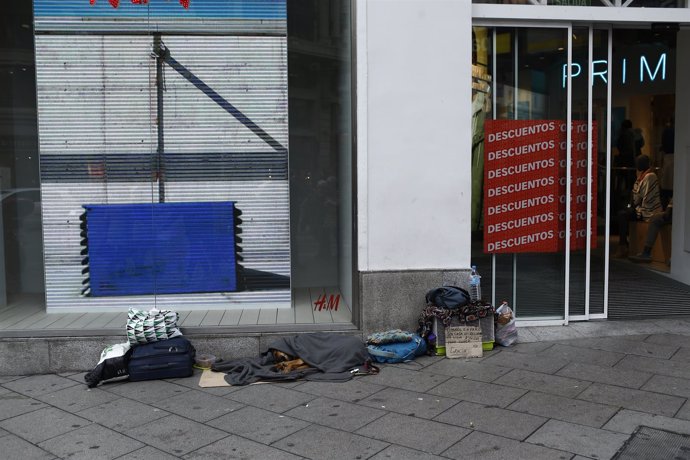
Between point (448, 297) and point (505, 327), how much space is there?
28.5 inches

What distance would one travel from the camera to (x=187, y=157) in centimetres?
698

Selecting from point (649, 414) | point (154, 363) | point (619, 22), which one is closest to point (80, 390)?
point (154, 363)

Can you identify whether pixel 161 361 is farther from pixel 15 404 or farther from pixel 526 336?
pixel 526 336

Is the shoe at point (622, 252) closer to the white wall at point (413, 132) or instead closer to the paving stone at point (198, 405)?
the white wall at point (413, 132)

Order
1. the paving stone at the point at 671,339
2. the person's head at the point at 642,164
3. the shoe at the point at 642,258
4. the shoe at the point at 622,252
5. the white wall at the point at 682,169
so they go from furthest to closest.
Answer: the shoe at the point at 622,252
the person's head at the point at 642,164
the shoe at the point at 642,258
the white wall at the point at 682,169
the paving stone at the point at 671,339

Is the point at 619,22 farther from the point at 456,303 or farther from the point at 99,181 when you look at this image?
the point at 99,181

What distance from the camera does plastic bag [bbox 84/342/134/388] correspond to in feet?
19.4

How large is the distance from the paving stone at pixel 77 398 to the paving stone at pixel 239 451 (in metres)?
1.44

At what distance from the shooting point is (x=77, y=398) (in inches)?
223

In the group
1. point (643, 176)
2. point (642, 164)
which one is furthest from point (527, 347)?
point (642, 164)

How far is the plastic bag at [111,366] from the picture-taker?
19.4 ft

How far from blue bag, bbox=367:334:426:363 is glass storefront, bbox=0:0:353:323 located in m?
0.78

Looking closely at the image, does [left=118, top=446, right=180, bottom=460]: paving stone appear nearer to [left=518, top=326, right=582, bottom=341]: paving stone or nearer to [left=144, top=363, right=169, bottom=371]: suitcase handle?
[left=144, top=363, right=169, bottom=371]: suitcase handle

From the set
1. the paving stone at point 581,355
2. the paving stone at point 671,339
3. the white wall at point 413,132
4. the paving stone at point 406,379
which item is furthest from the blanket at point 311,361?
the paving stone at point 671,339
